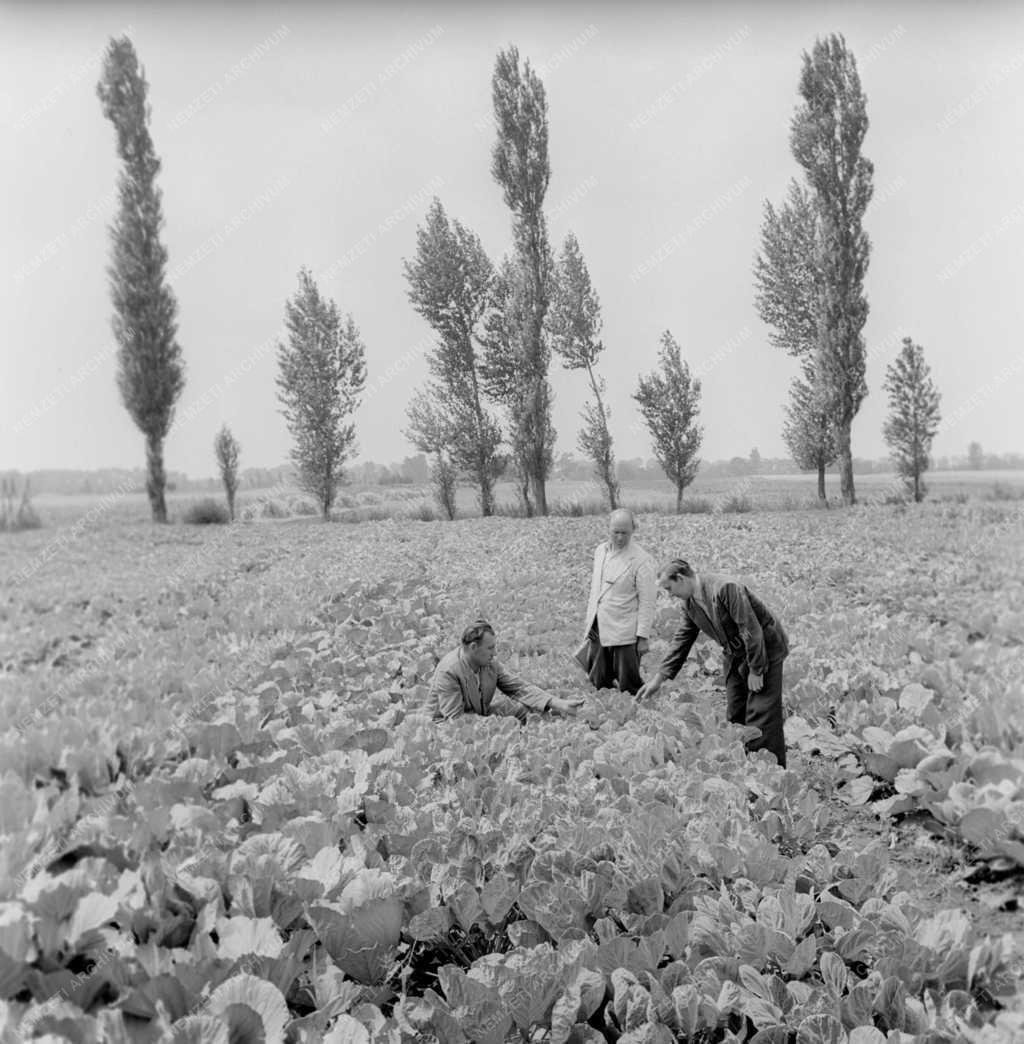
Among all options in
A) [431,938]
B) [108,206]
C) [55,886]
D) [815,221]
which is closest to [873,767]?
[431,938]

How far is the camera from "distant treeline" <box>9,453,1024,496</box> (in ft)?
9.66

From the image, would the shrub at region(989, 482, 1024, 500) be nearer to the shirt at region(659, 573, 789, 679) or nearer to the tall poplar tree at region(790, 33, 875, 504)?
the tall poplar tree at region(790, 33, 875, 504)

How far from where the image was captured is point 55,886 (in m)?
1.95

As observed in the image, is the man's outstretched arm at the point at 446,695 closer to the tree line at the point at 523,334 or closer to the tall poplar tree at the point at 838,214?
the tree line at the point at 523,334

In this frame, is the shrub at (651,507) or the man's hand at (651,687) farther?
the shrub at (651,507)

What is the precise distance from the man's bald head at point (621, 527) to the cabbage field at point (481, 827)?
106 cm

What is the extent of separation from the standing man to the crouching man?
2.37ft

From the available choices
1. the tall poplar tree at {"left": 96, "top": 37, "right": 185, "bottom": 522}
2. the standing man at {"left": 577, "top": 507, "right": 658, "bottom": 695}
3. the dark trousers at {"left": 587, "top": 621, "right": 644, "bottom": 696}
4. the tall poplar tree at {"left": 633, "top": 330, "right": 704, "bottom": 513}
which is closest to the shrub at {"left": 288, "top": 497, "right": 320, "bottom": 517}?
the tall poplar tree at {"left": 96, "top": 37, "right": 185, "bottom": 522}

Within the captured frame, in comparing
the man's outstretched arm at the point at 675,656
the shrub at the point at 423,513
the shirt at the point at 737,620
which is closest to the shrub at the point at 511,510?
the shrub at the point at 423,513

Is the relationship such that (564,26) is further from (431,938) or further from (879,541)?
(879,541)

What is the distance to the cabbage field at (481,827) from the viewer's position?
1834 mm

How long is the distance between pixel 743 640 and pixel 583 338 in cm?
243

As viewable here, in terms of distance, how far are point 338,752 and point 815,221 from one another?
388 centimetres

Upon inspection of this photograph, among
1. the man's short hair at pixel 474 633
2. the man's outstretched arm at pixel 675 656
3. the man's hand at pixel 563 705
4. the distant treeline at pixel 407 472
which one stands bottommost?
the man's hand at pixel 563 705
